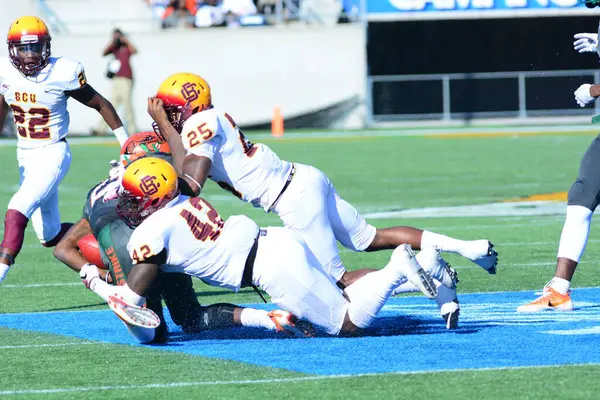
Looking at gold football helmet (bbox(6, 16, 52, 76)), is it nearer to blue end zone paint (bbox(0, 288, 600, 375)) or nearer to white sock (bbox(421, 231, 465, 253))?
blue end zone paint (bbox(0, 288, 600, 375))

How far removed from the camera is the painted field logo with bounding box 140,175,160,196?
6723mm

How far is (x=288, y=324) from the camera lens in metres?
7.19

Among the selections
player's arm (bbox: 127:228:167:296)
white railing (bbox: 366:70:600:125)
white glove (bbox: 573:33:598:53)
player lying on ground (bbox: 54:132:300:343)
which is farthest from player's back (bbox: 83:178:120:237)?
white railing (bbox: 366:70:600:125)

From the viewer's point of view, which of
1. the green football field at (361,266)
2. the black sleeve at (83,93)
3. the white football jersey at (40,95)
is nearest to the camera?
the green football field at (361,266)

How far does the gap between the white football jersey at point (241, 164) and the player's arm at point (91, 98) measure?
66.6 inches

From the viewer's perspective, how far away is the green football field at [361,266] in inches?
226

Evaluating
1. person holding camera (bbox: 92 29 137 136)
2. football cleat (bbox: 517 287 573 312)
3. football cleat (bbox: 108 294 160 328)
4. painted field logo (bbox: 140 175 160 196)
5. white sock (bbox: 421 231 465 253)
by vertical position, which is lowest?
person holding camera (bbox: 92 29 137 136)

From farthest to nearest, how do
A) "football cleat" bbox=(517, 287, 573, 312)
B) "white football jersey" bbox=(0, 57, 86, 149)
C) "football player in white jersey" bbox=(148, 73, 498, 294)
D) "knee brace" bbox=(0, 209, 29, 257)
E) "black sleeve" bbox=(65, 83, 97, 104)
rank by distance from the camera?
1. "black sleeve" bbox=(65, 83, 97, 104)
2. "white football jersey" bbox=(0, 57, 86, 149)
3. "knee brace" bbox=(0, 209, 29, 257)
4. "football cleat" bbox=(517, 287, 573, 312)
5. "football player in white jersey" bbox=(148, 73, 498, 294)

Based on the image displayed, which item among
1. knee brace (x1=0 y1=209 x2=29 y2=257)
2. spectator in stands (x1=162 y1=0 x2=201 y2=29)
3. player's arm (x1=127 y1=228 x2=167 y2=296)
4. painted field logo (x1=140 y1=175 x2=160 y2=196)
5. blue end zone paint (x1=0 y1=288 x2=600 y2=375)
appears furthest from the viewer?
spectator in stands (x1=162 y1=0 x2=201 y2=29)

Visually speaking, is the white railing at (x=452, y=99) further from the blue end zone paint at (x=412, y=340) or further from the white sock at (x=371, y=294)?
the white sock at (x=371, y=294)

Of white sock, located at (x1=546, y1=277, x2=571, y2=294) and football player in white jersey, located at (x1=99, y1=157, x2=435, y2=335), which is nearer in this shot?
football player in white jersey, located at (x1=99, y1=157, x2=435, y2=335)

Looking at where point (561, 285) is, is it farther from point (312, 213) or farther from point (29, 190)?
point (29, 190)

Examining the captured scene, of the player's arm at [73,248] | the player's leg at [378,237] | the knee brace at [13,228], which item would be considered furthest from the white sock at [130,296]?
the knee brace at [13,228]

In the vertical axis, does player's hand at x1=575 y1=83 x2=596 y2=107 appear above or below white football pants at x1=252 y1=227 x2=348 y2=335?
above
